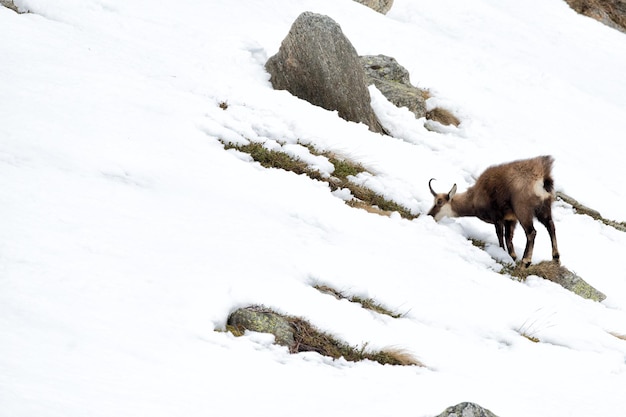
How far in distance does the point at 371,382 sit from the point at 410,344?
54.0 inches

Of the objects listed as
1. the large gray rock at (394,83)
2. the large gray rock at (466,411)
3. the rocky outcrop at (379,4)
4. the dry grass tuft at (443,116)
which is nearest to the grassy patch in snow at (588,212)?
the dry grass tuft at (443,116)

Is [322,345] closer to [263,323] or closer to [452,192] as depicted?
[263,323]

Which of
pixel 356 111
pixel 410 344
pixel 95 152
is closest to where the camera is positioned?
pixel 410 344

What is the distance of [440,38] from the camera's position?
28.8 meters

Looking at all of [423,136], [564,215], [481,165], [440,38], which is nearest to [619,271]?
[564,215]

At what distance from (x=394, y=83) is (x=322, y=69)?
172 inches

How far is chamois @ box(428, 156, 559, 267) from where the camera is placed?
1159cm

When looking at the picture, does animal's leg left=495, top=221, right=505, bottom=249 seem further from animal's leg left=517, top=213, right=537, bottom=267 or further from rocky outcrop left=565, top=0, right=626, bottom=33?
rocky outcrop left=565, top=0, right=626, bottom=33

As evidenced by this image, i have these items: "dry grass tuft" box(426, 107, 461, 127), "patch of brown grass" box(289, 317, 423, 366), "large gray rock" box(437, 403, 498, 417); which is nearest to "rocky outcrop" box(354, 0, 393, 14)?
"dry grass tuft" box(426, 107, 461, 127)

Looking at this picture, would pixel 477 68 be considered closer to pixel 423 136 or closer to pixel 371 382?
pixel 423 136

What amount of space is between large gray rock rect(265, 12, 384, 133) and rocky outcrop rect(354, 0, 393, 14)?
1457 centimetres

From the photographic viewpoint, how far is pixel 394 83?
19391mm

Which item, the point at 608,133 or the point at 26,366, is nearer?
the point at 26,366

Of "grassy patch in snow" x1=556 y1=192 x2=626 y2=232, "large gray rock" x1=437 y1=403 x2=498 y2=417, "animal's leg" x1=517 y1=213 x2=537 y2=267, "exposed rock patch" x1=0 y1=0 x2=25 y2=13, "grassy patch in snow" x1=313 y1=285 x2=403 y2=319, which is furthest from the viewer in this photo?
"grassy patch in snow" x1=556 y1=192 x2=626 y2=232
